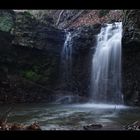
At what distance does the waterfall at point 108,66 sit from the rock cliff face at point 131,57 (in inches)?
15.2

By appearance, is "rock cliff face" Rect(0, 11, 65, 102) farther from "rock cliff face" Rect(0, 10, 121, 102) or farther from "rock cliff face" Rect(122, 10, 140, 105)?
"rock cliff face" Rect(122, 10, 140, 105)

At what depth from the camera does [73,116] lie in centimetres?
1346

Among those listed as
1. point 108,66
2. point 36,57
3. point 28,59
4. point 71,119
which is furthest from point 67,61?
point 71,119

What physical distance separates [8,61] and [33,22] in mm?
2926

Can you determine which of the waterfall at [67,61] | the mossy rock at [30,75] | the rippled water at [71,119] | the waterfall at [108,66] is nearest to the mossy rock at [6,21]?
the mossy rock at [30,75]

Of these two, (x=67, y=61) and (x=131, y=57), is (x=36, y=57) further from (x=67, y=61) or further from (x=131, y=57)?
(x=131, y=57)

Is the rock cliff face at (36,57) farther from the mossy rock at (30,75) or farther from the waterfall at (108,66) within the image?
the waterfall at (108,66)

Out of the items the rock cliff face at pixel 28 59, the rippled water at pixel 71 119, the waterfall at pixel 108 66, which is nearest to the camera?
the rippled water at pixel 71 119

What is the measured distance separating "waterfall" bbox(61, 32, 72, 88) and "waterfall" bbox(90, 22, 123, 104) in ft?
5.43

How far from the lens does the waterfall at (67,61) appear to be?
69.0ft

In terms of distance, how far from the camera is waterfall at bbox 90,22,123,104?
19219 millimetres

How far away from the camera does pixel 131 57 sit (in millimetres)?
18703
